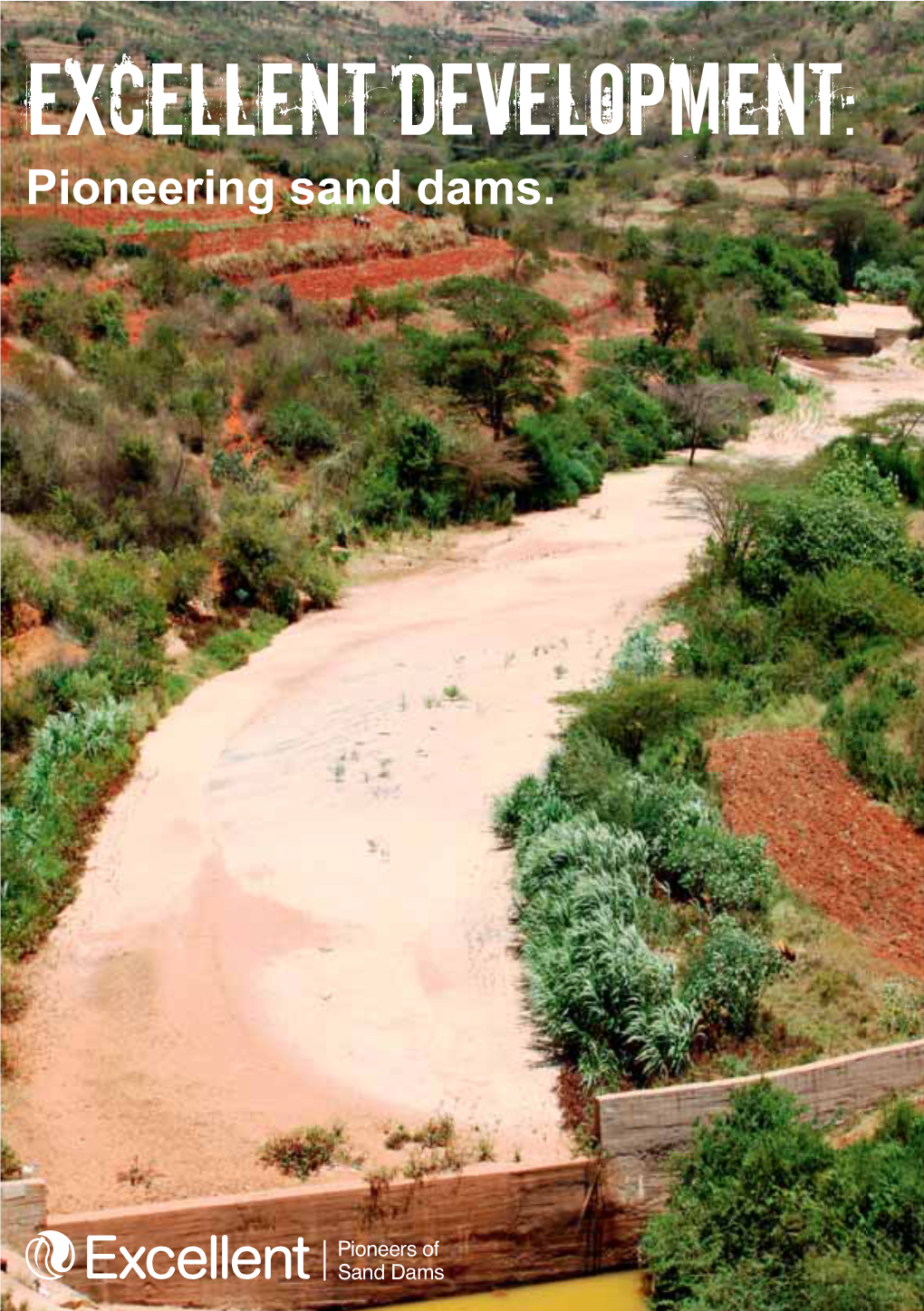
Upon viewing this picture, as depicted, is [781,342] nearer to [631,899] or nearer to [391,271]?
[391,271]

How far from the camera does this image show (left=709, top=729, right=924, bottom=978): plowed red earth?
46.6 feet

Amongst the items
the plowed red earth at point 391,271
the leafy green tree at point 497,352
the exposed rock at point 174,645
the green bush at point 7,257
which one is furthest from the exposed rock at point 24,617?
the plowed red earth at point 391,271

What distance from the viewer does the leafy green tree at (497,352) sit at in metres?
31.2

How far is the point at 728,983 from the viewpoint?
492 inches

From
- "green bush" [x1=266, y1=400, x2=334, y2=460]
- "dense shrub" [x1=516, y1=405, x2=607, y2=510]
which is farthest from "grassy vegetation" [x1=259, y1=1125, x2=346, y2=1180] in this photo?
"dense shrub" [x1=516, y1=405, x2=607, y2=510]

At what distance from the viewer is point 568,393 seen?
3606 centimetres

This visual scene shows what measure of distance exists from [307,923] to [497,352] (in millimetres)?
18592

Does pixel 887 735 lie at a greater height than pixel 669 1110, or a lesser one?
greater

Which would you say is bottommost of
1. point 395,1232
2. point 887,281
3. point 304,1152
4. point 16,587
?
point 395,1232

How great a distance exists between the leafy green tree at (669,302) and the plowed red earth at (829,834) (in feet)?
81.0

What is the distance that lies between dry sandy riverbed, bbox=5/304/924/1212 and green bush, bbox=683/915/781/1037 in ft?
4.36

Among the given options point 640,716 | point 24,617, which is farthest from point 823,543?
point 24,617

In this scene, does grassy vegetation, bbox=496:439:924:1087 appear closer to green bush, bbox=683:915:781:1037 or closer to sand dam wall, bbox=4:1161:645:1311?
green bush, bbox=683:915:781:1037

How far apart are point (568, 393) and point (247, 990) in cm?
2432
